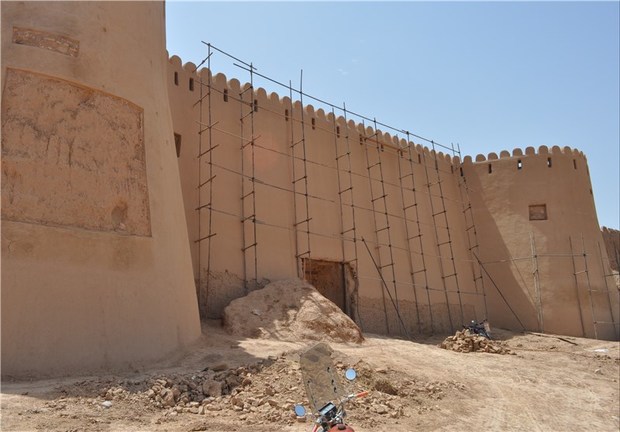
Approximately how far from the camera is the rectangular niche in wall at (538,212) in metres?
17.3

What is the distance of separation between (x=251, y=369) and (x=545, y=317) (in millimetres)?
12020

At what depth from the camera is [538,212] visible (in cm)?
1741

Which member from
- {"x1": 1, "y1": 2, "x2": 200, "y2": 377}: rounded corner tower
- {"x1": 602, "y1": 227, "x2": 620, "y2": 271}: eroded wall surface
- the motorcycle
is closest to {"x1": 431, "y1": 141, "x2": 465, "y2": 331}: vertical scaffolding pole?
{"x1": 602, "y1": 227, "x2": 620, "y2": 271}: eroded wall surface

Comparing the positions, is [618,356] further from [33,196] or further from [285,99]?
[33,196]

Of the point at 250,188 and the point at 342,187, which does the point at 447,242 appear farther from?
the point at 250,188

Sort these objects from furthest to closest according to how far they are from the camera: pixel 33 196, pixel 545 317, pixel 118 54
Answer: pixel 545 317, pixel 118 54, pixel 33 196

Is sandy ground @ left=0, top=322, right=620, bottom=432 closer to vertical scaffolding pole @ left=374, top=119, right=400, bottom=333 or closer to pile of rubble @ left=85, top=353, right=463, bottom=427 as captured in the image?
pile of rubble @ left=85, top=353, right=463, bottom=427

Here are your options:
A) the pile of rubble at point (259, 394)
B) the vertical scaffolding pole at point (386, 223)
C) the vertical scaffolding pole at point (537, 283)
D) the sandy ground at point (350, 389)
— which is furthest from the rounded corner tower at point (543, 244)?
the pile of rubble at point (259, 394)

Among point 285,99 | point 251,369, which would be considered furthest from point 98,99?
point 285,99

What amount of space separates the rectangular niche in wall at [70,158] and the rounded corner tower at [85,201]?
0.5 inches

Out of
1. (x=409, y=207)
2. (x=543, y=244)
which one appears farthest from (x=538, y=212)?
(x=409, y=207)

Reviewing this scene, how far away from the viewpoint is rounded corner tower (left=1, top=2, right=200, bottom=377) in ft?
20.3

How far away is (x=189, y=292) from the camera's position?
27.3 feet

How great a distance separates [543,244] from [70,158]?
45.6 feet
